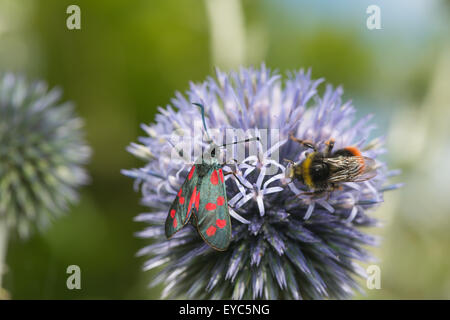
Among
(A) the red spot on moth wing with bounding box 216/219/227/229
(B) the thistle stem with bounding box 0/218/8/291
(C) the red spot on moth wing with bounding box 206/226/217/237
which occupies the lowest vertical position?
(B) the thistle stem with bounding box 0/218/8/291

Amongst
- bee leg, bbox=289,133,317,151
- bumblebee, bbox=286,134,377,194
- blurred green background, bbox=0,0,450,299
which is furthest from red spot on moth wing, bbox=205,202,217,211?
blurred green background, bbox=0,0,450,299

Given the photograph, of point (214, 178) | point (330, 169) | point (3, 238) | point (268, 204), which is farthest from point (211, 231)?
point (3, 238)

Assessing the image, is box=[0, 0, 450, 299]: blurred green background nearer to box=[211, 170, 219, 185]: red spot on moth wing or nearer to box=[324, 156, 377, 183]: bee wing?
box=[324, 156, 377, 183]: bee wing

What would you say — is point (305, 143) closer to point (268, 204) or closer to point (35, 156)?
point (268, 204)

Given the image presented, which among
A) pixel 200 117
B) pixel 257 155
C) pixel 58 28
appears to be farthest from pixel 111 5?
pixel 257 155

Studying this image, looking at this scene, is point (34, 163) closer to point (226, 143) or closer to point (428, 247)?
point (226, 143)
